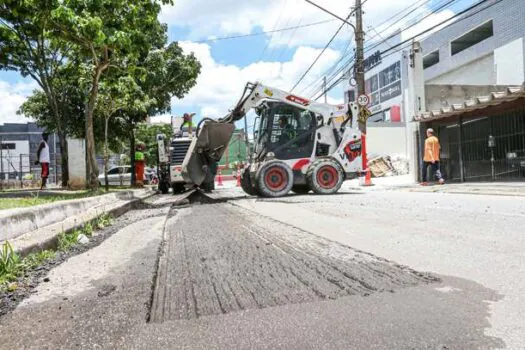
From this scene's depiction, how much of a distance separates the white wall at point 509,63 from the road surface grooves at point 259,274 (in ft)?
80.7

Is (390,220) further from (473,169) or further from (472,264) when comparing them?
(473,169)

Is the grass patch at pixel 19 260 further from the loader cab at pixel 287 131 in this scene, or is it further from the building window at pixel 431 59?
the building window at pixel 431 59

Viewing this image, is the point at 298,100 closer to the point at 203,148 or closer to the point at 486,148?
the point at 203,148

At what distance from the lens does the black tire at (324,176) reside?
1300cm

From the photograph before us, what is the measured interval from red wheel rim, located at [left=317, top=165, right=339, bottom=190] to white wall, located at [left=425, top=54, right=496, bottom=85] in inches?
769

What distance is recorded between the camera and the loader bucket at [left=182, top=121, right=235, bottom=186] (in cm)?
1284

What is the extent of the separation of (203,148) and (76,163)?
9713 millimetres

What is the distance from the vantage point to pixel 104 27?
1141cm

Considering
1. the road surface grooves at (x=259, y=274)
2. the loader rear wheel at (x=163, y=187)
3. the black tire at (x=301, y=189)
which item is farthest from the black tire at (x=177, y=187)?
the road surface grooves at (x=259, y=274)

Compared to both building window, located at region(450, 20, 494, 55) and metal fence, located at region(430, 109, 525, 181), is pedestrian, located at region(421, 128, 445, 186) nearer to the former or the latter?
metal fence, located at region(430, 109, 525, 181)

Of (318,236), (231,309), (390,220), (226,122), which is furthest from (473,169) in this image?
(231,309)

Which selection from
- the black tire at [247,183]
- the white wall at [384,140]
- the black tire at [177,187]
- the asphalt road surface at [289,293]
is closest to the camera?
the asphalt road surface at [289,293]

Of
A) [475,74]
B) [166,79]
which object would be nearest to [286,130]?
[166,79]

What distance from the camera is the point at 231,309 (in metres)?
2.92
